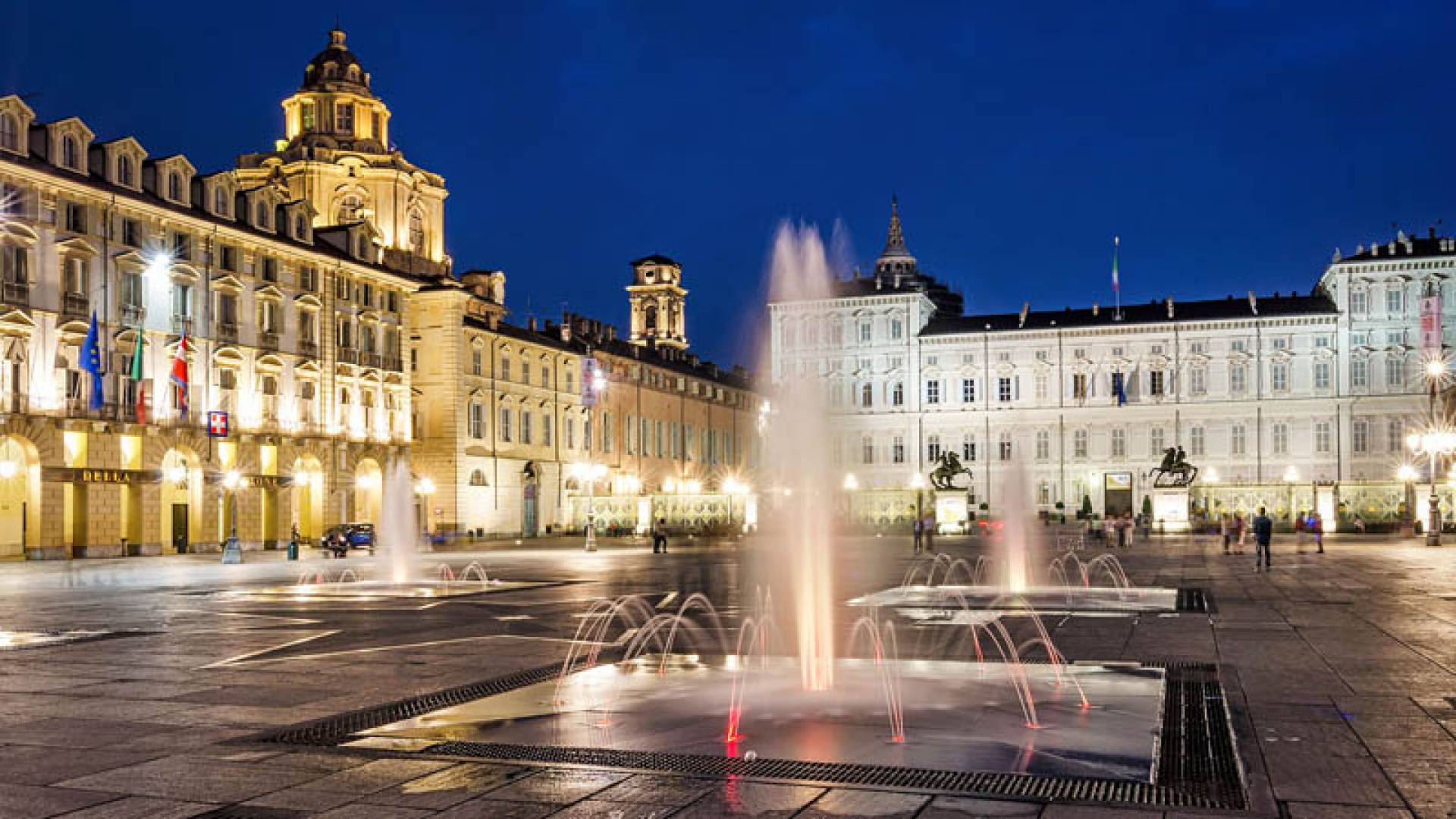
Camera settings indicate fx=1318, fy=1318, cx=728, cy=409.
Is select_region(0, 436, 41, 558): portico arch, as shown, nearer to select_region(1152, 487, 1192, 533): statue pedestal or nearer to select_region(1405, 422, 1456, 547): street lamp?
select_region(1152, 487, 1192, 533): statue pedestal

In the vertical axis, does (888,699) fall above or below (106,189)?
below

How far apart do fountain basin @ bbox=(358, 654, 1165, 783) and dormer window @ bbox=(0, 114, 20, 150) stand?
41.8 meters

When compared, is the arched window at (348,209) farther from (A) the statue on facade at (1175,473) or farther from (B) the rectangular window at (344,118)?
(A) the statue on facade at (1175,473)

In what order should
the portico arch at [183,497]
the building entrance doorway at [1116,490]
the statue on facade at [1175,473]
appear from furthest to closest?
1. the building entrance doorway at [1116,490]
2. the statue on facade at [1175,473]
3. the portico arch at [183,497]

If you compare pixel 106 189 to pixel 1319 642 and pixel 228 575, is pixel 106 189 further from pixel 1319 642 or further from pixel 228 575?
pixel 1319 642

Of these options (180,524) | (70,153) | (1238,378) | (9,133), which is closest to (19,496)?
(180,524)

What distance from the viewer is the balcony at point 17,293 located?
45631 millimetres

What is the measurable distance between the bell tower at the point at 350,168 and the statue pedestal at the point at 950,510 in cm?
3493

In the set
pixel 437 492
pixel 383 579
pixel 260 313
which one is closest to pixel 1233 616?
pixel 383 579

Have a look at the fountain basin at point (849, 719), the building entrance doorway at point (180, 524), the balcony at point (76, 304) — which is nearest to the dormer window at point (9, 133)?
the balcony at point (76, 304)

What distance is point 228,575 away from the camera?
119 feet

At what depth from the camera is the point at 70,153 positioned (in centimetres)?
4872

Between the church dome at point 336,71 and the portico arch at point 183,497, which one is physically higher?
the church dome at point 336,71

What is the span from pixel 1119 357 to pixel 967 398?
11249 mm
